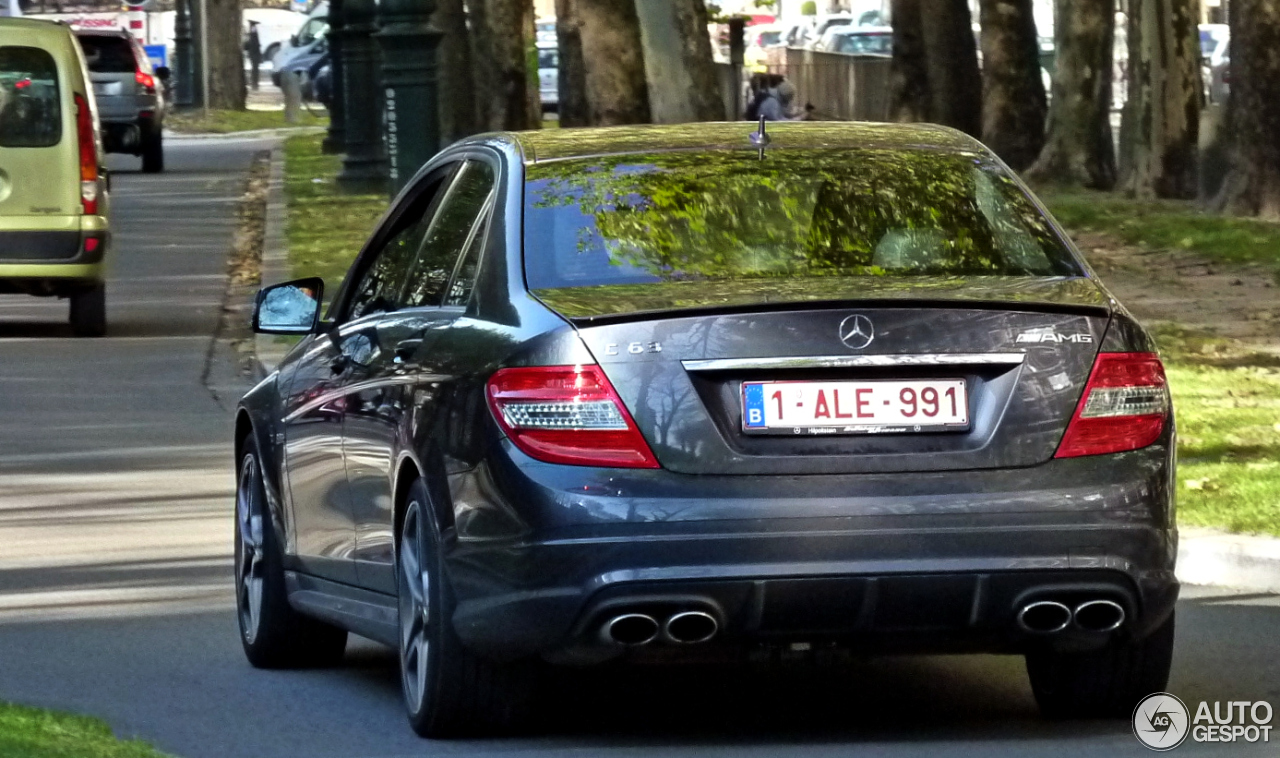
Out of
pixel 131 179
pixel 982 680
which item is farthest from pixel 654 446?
pixel 131 179

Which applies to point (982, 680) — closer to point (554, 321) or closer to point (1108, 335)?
point (1108, 335)

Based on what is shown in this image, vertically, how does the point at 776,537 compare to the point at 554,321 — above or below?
below

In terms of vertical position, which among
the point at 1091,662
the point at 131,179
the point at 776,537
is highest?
the point at 776,537

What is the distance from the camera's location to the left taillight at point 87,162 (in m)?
17.8

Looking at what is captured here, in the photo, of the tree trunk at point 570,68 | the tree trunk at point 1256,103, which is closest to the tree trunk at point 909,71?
the tree trunk at point 570,68

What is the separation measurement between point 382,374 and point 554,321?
907 millimetres

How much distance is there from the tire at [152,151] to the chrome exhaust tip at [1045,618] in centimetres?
3185

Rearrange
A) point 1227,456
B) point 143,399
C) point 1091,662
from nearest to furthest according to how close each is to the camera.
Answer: point 1091,662, point 1227,456, point 143,399

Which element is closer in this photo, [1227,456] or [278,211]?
[1227,456]

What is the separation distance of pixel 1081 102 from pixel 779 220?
22.7 metres

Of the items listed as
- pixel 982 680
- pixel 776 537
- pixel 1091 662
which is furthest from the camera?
pixel 982 680

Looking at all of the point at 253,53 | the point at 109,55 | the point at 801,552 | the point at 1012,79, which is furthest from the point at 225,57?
the point at 801,552

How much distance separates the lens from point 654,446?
19.5 feet

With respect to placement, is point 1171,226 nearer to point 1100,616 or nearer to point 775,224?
point 775,224
